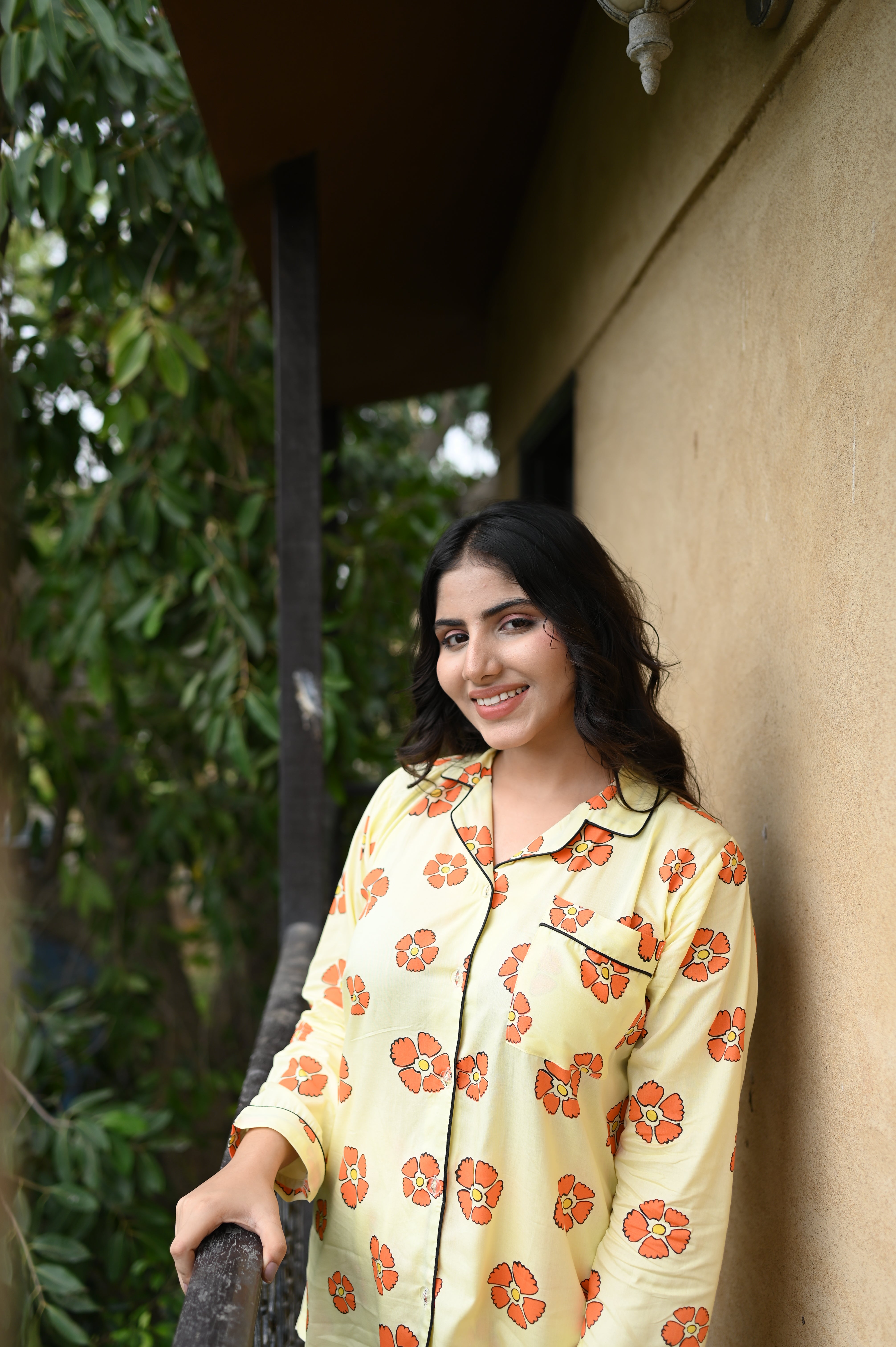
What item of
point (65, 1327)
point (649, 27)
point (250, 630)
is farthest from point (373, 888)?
point (65, 1327)

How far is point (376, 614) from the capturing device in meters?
4.31

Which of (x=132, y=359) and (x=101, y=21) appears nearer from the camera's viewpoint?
(x=101, y=21)

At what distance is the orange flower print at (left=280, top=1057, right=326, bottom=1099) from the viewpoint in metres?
1.30

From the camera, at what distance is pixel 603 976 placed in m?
1.14

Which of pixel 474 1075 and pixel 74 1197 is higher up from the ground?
pixel 474 1075

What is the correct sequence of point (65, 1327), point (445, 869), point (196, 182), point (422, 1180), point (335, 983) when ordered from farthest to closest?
1. point (196, 182)
2. point (65, 1327)
3. point (335, 983)
4. point (445, 869)
5. point (422, 1180)

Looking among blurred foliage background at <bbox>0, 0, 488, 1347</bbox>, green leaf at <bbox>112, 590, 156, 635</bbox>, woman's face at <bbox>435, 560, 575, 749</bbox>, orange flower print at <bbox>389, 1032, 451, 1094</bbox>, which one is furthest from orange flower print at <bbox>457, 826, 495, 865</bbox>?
green leaf at <bbox>112, 590, 156, 635</bbox>

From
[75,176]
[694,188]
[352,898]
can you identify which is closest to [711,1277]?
[352,898]

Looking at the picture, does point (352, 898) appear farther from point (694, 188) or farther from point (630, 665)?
point (694, 188)

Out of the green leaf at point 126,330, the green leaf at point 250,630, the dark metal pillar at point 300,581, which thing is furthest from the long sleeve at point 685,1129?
the green leaf at point 126,330

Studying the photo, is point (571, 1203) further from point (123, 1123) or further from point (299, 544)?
point (123, 1123)

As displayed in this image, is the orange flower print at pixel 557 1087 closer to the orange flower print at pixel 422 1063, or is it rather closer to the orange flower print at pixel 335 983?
the orange flower print at pixel 422 1063

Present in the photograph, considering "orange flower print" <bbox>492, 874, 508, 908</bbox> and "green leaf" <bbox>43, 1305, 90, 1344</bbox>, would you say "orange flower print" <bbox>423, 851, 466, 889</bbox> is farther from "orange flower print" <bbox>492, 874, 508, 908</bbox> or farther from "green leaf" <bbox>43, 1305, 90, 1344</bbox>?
"green leaf" <bbox>43, 1305, 90, 1344</bbox>

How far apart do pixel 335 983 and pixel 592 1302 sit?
0.49 metres
